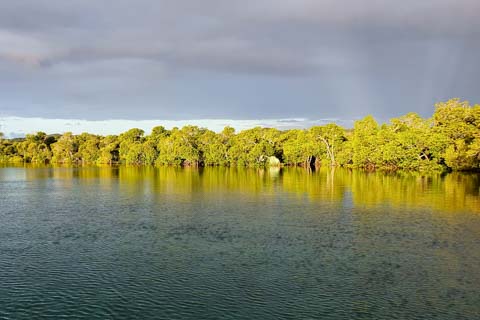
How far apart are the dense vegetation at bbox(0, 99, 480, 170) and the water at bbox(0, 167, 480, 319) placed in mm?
47701

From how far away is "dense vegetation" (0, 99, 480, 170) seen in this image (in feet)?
267

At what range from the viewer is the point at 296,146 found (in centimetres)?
11519

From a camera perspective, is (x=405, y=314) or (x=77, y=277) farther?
(x=77, y=277)

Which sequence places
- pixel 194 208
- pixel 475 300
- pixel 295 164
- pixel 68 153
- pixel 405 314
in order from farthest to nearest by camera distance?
pixel 68 153 → pixel 295 164 → pixel 194 208 → pixel 475 300 → pixel 405 314

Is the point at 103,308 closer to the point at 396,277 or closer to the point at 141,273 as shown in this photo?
the point at 141,273

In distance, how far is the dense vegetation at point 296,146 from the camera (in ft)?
267

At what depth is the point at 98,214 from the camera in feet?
113

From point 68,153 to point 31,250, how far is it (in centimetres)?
13617

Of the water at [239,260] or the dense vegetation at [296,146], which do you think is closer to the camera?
the water at [239,260]

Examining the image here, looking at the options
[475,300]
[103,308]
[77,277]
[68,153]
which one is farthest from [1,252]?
[68,153]

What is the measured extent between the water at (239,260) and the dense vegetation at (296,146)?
47701 millimetres

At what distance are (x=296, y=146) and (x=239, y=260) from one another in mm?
95681

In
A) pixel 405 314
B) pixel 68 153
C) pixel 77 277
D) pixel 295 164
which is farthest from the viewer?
pixel 68 153

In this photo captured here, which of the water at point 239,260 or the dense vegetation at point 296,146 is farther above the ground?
the dense vegetation at point 296,146
